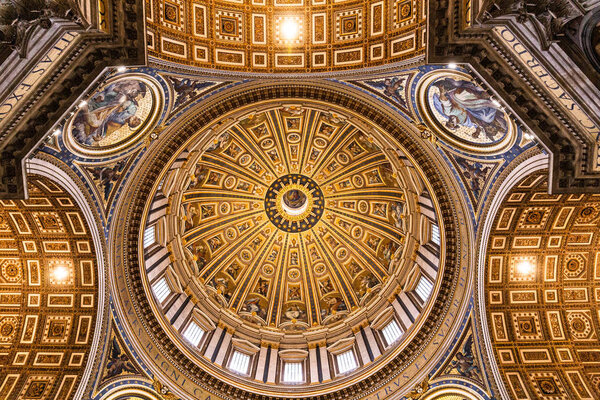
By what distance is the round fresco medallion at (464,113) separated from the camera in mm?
15148

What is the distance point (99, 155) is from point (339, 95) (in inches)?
402

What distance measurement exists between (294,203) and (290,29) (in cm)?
1860

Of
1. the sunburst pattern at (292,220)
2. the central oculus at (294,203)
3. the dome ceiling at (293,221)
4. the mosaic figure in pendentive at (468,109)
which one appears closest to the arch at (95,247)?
the dome ceiling at (293,221)

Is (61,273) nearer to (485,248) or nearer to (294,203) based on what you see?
(294,203)

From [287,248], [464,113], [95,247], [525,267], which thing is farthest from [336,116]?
[287,248]

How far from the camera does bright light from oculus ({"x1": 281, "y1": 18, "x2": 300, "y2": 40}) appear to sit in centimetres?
1642

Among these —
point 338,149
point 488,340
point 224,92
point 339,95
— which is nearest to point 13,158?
point 224,92

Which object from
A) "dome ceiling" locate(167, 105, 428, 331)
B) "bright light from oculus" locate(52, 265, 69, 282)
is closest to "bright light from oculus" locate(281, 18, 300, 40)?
"dome ceiling" locate(167, 105, 428, 331)

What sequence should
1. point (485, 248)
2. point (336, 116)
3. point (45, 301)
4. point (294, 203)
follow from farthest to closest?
1. point (294, 203)
2. point (336, 116)
3. point (45, 301)
4. point (485, 248)

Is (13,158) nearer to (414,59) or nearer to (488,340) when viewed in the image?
(414,59)

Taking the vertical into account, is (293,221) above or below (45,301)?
above

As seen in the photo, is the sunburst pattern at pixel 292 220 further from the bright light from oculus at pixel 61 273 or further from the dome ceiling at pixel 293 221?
the bright light from oculus at pixel 61 273

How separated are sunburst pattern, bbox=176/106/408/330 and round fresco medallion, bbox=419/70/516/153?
30.0 feet

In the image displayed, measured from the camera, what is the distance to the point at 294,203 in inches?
1326
